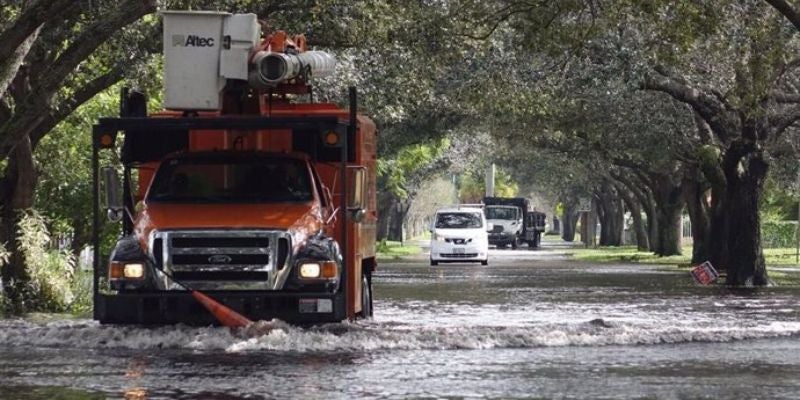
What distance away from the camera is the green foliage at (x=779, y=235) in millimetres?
93438

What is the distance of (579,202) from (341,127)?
96477 mm

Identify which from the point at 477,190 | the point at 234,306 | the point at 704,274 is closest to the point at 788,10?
the point at 704,274

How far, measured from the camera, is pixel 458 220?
52.8m

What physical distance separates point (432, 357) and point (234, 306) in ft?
7.31

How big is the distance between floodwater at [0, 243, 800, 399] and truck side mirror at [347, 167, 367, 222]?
1332 mm

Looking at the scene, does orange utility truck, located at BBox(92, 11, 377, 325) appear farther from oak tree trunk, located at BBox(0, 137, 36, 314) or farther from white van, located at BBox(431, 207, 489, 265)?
white van, located at BBox(431, 207, 489, 265)

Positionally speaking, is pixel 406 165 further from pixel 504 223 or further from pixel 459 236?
pixel 459 236

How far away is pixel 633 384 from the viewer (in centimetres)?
1370

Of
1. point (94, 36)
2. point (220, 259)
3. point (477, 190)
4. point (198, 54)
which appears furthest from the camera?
point (477, 190)

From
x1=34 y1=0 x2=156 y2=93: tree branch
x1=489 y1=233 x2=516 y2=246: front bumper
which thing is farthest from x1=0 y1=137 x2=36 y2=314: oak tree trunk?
x1=489 y1=233 x2=516 y2=246: front bumper

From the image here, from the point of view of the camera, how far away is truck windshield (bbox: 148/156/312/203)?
1805 centimetres

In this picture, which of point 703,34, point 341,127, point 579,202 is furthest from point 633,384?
point 579,202

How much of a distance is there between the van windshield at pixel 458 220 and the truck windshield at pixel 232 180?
3443 centimetres

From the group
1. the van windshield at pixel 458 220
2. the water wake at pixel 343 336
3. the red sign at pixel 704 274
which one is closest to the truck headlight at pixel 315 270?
the water wake at pixel 343 336
